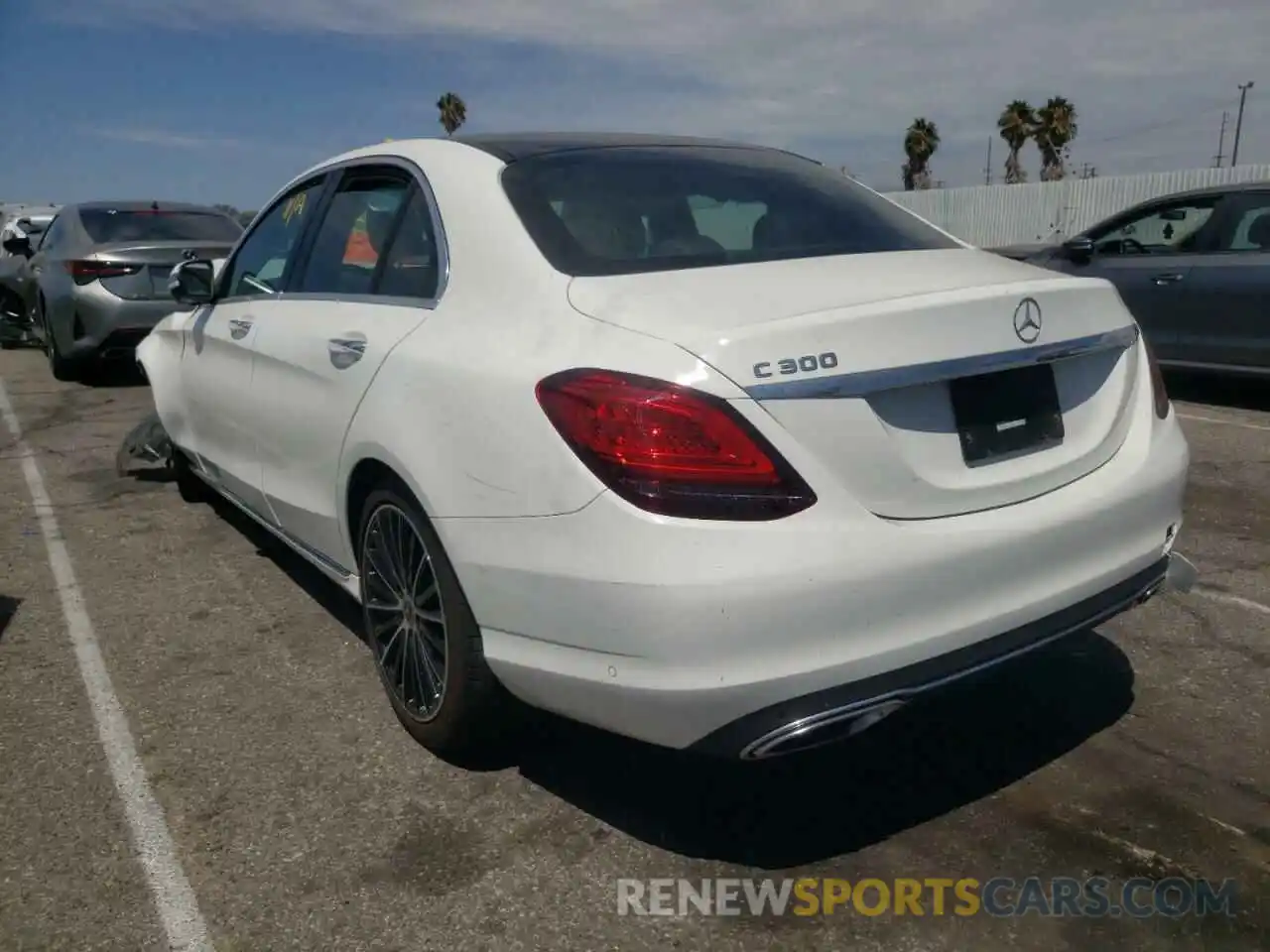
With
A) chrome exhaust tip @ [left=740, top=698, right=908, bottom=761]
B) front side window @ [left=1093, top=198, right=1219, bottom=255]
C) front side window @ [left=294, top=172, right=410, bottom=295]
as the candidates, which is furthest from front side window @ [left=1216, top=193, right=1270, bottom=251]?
chrome exhaust tip @ [left=740, top=698, right=908, bottom=761]

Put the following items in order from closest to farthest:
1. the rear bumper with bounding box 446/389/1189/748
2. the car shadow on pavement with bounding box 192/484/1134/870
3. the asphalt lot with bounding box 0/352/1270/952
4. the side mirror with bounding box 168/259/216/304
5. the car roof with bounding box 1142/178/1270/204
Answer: the rear bumper with bounding box 446/389/1189/748 < the asphalt lot with bounding box 0/352/1270/952 < the car shadow on pavement with bounding box 192/484/1134/870 < the side mirror with bounding box 168/259/216/304 < the car roof with bounding box 1142/178/1270/204

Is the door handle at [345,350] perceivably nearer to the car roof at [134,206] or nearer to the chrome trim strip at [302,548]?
the chrome trim strip at [302,548]

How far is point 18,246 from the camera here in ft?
39.2

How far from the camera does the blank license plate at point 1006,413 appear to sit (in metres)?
2.44

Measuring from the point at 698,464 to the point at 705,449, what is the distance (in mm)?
33

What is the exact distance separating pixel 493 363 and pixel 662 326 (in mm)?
446

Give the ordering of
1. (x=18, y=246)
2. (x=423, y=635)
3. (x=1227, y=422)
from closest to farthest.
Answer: (x=423, y=635), (x=1227, y=422), (x=18, y=246)

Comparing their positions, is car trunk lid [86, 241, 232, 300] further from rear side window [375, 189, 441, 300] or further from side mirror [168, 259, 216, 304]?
rear side window [375, 189, 441, 300]

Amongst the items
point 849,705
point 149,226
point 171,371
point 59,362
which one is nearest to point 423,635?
point 849,705

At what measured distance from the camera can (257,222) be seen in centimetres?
462

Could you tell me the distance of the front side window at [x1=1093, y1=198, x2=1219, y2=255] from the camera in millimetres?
8023

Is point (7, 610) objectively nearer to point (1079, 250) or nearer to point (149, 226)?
point (149, 226)

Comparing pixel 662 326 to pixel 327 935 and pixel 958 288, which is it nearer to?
pixel 958 288

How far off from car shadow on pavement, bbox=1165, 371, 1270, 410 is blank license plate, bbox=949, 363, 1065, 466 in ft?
19.9
